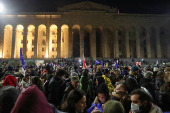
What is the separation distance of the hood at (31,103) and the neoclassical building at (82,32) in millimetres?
37743

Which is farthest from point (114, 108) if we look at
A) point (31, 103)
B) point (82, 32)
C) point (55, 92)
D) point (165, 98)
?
point (82, 32)

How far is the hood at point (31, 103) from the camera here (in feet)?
5.19

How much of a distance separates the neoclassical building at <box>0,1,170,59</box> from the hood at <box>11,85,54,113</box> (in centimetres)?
3774

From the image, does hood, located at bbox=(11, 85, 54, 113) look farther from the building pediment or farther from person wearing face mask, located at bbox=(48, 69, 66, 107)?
the building pediment

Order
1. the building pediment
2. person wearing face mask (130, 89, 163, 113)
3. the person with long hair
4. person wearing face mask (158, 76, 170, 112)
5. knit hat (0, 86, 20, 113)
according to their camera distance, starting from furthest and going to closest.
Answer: the building pediment → person wearing face mask (158, 76, 170, 112) → knit hat (0, 86, 20, 113) → person wearing face mask (130, 89, 163, 113) → the person with long hair

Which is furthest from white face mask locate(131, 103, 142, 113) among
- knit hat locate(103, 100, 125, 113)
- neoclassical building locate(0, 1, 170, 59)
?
neoclassical building locate(0, 1, 170, 59)

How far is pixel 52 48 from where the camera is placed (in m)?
44.2

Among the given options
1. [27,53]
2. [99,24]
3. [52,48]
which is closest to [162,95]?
[99,24]

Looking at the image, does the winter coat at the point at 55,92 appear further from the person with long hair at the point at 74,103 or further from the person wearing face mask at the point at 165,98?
the person wearing face mask at the point at 165,98

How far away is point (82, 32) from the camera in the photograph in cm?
4094

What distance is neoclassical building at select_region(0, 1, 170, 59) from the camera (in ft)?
134

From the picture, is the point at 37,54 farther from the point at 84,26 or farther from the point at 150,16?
the point at 150,16

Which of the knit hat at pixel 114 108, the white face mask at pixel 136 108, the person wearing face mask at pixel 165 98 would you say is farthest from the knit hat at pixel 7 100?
the person wearing face mask at pixel 165 98

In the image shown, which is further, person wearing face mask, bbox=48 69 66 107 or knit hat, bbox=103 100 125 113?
person wearing face mask, bbox=48 69 66 107
